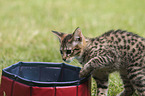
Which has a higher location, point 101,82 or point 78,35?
point 78,35

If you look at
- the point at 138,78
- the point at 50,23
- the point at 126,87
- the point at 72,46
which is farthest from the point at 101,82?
the point at 50,23

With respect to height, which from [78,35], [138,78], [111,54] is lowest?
[138,78]

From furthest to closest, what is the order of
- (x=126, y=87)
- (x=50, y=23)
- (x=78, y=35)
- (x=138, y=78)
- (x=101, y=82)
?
(x=50, y=23) < (x=126, y=87) < (x=101, y=82) < (x=78, y=35) < (x=138, y=78)

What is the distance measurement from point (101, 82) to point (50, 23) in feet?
11.3

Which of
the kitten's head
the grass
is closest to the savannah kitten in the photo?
the kitten's head

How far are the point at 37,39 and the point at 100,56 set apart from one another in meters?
2.80

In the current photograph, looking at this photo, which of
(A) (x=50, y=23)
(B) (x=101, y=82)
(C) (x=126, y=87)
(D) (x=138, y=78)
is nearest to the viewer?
(D) (x=138, y=78)

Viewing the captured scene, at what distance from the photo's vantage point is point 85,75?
3.38 m

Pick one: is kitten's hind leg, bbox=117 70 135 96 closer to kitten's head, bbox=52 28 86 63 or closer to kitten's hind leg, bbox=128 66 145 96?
kitten's hind leg, bbox=128 66 145 96

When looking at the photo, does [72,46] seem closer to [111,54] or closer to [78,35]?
[78,35]

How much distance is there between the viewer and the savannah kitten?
140 inches

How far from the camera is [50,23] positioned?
698 cm

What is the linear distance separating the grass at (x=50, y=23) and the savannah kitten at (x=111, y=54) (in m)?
0.42

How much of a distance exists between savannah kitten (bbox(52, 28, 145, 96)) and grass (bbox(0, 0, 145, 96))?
42 centimetres
